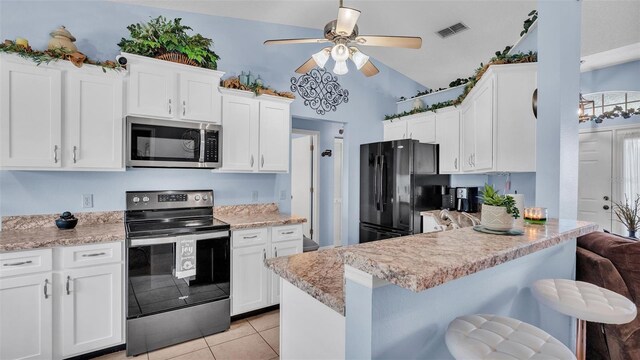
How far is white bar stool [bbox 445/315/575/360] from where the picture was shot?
960 millimetres

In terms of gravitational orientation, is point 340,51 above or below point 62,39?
below

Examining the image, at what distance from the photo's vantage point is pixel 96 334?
221cm

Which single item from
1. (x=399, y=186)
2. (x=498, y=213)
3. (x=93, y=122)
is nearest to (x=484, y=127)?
(x=399, y=186)

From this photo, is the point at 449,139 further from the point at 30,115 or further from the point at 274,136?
the point at 30,115

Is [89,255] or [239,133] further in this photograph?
[239,133]

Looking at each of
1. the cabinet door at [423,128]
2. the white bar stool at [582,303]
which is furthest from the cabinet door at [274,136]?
the white bar stool at [582,303]

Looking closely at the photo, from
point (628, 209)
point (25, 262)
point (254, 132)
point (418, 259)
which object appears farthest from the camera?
point (628, 209)

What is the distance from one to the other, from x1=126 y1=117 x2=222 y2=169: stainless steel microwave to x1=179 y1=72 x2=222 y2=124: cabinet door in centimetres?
8

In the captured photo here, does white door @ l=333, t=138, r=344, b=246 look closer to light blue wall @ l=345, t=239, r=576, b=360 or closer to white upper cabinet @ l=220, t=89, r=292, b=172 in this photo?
white upper cabinet @ l=220, t=89, r=292, b=172

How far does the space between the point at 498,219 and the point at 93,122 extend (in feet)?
9.59

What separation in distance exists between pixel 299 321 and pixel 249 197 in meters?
2.41

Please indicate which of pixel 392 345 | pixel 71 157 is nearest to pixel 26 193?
pixel 71 157

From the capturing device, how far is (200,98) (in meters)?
2.86

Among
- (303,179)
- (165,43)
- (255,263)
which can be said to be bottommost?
(255,263)
